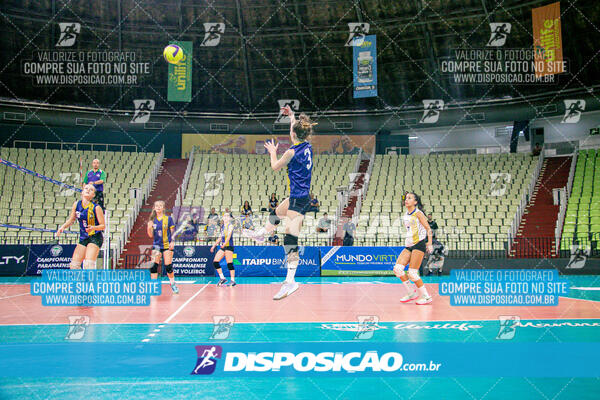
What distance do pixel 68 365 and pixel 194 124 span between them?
25.9 metres

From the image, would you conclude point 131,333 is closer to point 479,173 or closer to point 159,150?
point 479,173

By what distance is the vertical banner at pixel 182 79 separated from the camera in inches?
1002

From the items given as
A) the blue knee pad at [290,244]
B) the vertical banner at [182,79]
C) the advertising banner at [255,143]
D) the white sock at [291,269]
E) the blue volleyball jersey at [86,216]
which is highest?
the vertical banner at [182,79]

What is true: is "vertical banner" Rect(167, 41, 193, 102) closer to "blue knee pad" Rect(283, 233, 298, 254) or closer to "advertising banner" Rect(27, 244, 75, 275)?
"advertising banner" Rect(27, 244, 75, 275)

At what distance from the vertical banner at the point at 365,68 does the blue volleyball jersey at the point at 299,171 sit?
20.7 metres

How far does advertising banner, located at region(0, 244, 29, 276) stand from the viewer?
16.9m

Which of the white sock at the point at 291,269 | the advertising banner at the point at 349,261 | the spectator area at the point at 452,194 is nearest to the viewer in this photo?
the white sock at the point at 291,269

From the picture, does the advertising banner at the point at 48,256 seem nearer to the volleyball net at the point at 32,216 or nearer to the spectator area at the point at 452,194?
the volleyball net at the point at 32,216

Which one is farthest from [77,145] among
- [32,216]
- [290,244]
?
[290,244]

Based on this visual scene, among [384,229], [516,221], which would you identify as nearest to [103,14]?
[384,229]

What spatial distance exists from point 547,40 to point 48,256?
22.4 metres

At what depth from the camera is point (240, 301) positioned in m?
9.91

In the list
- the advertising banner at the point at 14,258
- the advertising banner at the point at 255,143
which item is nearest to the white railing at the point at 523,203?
the advertising banner at the point at 255,143

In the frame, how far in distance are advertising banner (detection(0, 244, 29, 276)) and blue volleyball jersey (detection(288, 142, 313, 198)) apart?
49.7ft
